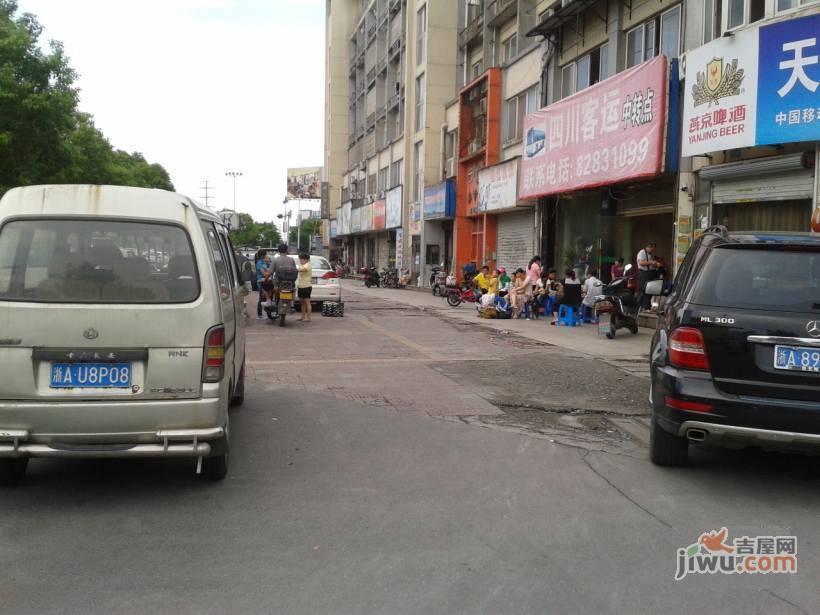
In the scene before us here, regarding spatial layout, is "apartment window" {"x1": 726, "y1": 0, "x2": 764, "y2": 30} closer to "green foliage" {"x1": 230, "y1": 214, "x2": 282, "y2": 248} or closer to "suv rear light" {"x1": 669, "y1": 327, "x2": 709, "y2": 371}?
"suv rear light" {"x1": 669, "y1": 327, "x2": 709, "y2": 371}

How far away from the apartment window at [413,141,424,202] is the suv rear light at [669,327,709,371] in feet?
110

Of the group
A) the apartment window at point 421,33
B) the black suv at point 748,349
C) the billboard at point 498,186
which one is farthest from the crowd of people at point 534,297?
the apartment window at point 421,33

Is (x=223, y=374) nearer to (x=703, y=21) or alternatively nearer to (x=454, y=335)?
(x=454, y=335)

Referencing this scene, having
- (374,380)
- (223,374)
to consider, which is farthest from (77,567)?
(374,380)

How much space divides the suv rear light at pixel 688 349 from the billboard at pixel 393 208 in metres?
37.1

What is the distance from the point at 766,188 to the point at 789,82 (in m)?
1.91

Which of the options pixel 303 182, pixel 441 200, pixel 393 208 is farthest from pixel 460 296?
pixel 303 182

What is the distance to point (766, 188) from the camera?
13812mm

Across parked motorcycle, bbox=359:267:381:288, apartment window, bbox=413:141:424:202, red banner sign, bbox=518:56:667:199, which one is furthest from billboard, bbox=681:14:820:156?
parked motorcycle, bbox=359:267:381:288

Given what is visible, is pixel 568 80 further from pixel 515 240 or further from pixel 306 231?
pixel 306 231

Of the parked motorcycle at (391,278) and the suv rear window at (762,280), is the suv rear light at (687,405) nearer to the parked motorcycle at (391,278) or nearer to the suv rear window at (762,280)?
the suv rear window at (762,280)

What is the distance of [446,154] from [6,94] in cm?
1901

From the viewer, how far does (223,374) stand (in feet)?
16.4

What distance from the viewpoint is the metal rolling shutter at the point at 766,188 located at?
42.7 ft
